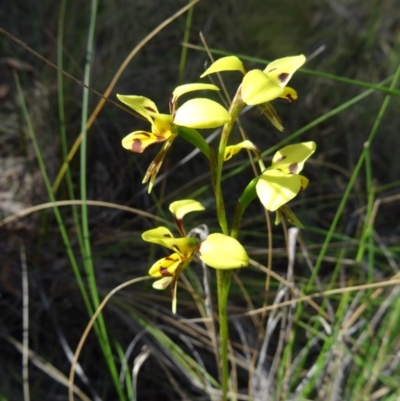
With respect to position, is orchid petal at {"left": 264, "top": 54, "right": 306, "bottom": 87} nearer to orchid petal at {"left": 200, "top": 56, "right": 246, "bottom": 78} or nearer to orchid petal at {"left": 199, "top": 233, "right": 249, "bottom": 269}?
orchid petal at {"left": 200, "top": 56, "right": 246, "bottom": 78}

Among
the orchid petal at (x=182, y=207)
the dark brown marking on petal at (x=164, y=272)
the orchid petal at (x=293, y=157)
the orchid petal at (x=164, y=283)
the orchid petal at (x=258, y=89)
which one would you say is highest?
the orchid petal at (x=258, y=89)

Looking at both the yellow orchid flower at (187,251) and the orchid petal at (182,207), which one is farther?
the orchid petal at (182,207)

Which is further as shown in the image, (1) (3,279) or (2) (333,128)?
(2) (333,128)

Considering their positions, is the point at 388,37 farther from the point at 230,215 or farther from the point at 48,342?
the point at 48,342

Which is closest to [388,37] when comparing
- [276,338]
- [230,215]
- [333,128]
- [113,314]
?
[333,128]

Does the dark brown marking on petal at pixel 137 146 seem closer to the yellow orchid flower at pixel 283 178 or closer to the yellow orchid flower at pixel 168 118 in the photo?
the yellow orchid flower at pixel 168 118

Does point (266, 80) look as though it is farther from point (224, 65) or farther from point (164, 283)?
point (164, 283)

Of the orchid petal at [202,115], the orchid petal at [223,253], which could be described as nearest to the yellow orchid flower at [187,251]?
the orchid petal at [223,253]
